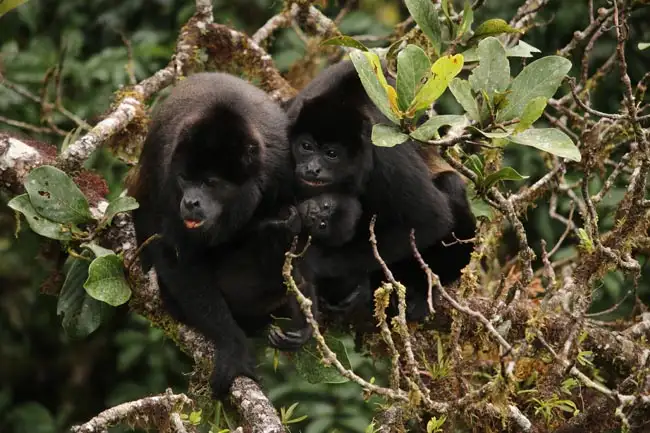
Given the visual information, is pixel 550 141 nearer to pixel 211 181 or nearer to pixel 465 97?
pixel 465 97

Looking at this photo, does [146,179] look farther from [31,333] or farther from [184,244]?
[31,333]

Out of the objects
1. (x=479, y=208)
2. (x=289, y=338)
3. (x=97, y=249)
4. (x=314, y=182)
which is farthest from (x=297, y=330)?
(x=479, y=208)

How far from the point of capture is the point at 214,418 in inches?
170

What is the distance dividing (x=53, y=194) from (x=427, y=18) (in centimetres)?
187

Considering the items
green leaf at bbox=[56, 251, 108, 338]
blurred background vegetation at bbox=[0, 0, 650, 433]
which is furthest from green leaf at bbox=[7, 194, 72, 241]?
blurred background vegetation at bbox=[0, 0, 650, 433]

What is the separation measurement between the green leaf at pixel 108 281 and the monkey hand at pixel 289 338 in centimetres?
72

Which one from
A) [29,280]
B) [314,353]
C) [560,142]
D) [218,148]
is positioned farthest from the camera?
[29,280]

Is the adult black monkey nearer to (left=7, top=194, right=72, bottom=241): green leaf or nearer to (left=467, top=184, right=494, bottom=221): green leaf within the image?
(left=7, top=194, right=72, bottom=241): green leaf

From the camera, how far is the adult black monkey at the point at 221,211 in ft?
13.7

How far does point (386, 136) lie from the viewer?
3.61m

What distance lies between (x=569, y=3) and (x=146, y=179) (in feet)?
10.9

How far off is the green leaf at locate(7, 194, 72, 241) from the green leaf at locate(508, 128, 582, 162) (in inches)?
84.0

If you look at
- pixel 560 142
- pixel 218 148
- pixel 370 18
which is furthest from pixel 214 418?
pixel 370 18

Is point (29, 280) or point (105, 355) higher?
point (29, 280)
